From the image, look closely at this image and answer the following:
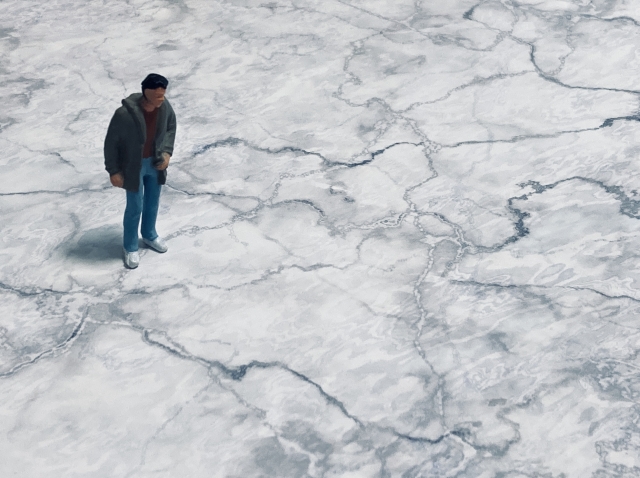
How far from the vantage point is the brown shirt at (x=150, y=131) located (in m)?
2.30

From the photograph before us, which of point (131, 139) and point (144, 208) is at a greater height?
point (131, 139)

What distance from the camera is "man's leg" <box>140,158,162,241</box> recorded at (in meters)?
2.41

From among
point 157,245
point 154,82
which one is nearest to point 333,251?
point 157,245

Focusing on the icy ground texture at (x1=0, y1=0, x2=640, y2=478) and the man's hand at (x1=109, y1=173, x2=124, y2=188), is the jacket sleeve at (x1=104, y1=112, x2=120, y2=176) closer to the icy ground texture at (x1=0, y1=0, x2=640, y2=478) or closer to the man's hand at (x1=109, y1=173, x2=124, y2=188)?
the man's hand at (x1=109, y1=173, x2=124, y2=188)

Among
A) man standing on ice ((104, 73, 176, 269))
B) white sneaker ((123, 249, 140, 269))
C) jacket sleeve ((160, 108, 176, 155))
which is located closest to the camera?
man standing on ice ((104, 73, 176, 269))

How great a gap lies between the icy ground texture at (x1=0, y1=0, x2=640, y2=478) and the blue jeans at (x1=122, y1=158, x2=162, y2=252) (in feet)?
0.30

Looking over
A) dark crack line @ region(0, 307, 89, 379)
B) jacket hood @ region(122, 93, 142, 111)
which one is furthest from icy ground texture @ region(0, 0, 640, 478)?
jacket hood @ region(122, 93, 142, 111)

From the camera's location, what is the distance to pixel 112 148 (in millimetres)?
2299

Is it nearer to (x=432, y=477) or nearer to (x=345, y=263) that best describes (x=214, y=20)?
(x=345, y=263)

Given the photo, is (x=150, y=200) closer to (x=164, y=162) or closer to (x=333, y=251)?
(x=164, y=162)

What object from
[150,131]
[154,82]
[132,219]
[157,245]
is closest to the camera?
[154,82]

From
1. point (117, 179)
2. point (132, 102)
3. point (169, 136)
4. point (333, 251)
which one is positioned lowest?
point (333, 251)

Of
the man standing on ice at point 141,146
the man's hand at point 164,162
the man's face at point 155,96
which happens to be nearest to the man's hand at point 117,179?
the man standing on ice at point 141,146

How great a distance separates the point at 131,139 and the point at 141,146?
0.03 metres
